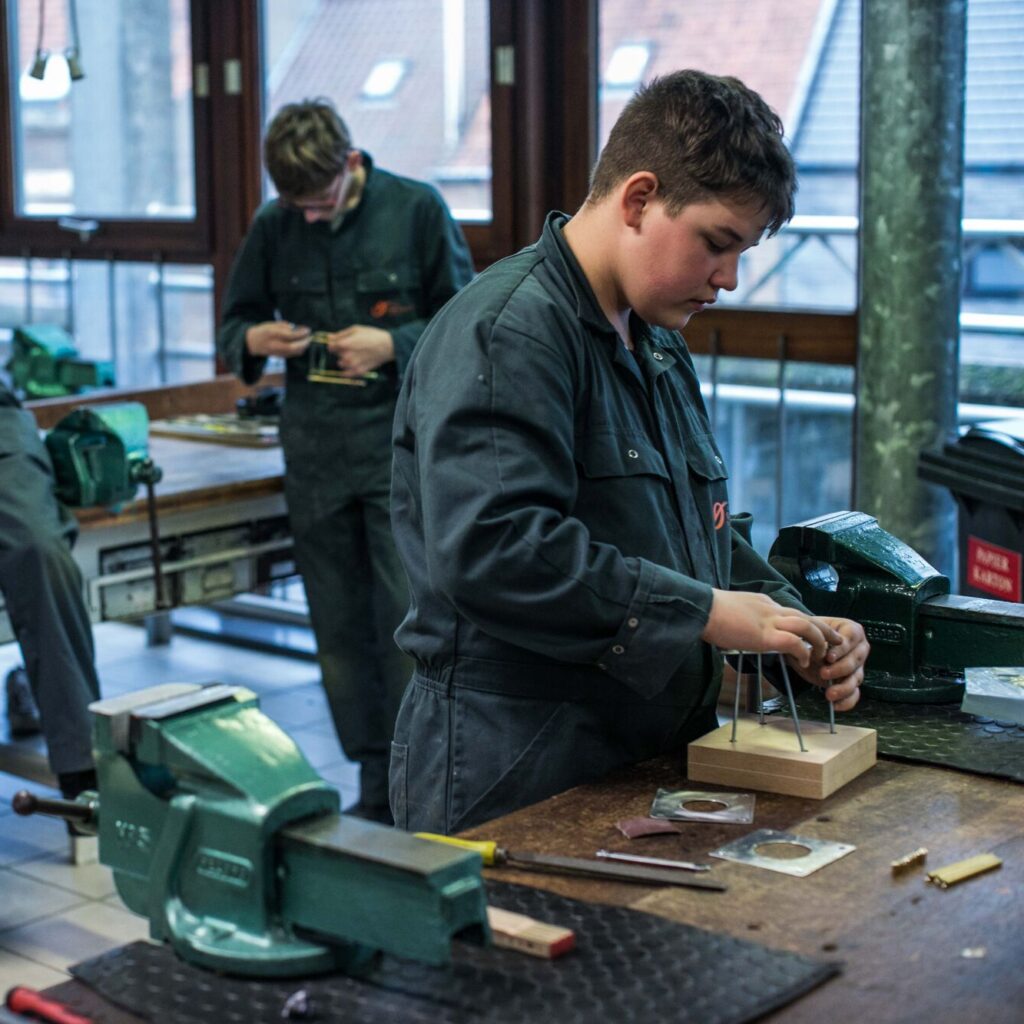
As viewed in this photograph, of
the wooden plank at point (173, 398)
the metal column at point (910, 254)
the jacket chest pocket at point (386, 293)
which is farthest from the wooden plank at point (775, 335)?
the wooden plank at point (173, 398)

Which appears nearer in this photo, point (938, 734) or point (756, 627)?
point (756, 627)

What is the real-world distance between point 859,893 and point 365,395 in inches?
94.2

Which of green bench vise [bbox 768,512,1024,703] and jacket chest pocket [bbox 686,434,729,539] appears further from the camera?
green bench vise [bbox 768,512,1024,703]

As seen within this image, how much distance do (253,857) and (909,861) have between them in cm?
62

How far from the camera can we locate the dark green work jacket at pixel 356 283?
3658 millimetres

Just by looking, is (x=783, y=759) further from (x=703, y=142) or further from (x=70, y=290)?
(x=70, y=290)

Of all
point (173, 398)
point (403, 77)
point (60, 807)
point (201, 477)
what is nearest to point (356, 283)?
point (201, 477)

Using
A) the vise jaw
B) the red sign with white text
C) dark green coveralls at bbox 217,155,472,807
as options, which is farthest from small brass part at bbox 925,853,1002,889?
dark green coveralls at bbox 217,155,472,807

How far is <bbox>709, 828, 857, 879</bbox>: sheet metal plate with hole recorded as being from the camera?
1.49 meters

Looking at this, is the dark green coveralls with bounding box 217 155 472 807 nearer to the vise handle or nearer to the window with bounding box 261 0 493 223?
the window with bounding box 261 0 493 223

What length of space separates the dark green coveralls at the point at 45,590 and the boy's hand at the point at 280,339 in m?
0.58

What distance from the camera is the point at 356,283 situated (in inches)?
146

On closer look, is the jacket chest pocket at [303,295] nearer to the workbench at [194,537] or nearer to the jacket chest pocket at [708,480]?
the workbench at [194,537]

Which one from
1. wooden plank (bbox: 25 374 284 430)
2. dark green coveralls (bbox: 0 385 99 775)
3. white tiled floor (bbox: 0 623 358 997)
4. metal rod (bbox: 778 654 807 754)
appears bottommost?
white tiled floor (bbox: 0 623 358 997)
